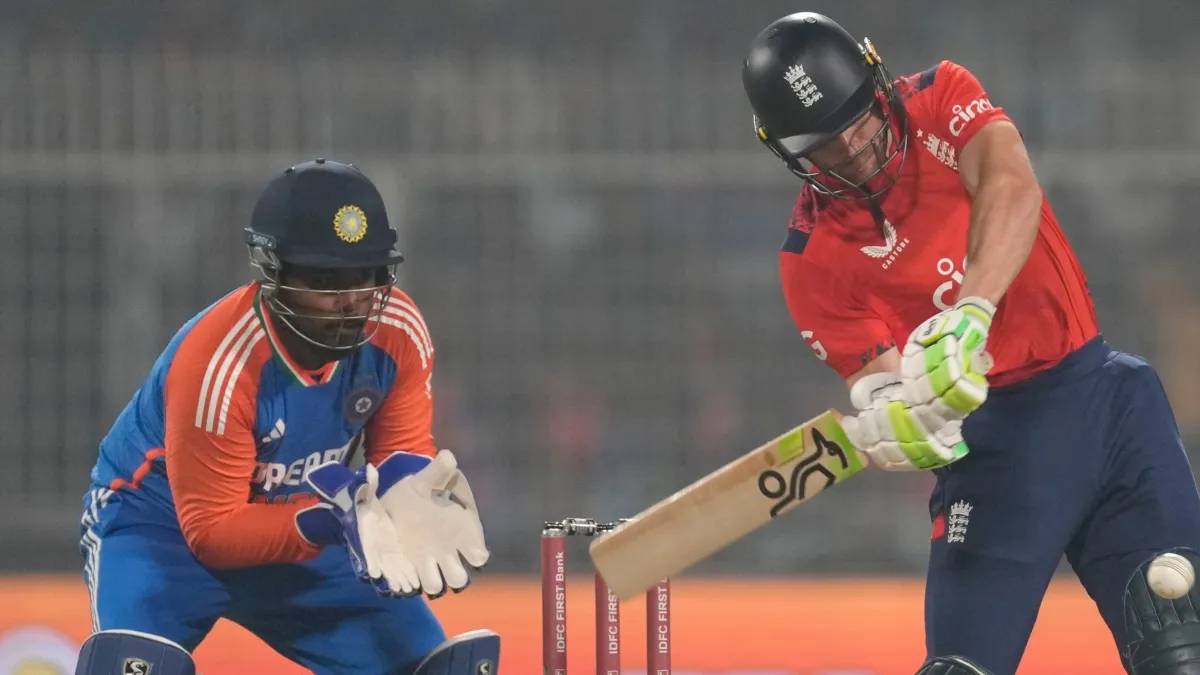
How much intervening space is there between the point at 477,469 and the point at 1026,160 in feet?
14.7

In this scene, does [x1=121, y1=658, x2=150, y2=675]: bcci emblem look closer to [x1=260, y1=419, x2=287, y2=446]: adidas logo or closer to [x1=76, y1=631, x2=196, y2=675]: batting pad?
Result: [x1=76, y1=631, x2=196, y2=675]: batting pad

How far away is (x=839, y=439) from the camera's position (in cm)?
289

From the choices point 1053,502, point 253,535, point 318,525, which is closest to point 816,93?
point 1053,502

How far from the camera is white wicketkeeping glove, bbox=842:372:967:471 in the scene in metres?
2.73

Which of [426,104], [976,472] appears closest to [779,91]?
[976,472]

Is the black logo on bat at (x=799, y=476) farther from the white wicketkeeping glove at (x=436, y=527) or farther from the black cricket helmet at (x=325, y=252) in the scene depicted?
the black cricket helmet at (x=325, y=252)

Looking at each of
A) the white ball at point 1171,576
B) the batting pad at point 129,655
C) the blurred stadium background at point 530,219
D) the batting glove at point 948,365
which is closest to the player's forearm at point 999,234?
the batting glove at point 948,365

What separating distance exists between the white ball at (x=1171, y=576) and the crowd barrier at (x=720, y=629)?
2.12 metres

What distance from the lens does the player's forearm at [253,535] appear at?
323 cm

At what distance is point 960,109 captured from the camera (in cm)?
313

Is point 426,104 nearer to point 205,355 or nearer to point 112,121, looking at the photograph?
point 112,121

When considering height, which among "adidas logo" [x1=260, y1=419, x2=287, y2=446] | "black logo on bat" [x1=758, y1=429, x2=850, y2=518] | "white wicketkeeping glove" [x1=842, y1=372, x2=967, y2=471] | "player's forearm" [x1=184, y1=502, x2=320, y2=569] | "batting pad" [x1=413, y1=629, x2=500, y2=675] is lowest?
"batting pad" [x1=413, y1=629, x2=500, y2=675]

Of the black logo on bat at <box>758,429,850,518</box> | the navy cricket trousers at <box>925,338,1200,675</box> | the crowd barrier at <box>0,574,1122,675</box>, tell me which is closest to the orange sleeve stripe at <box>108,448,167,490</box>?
the black logo on bat at <box>758,429,850,518</box>

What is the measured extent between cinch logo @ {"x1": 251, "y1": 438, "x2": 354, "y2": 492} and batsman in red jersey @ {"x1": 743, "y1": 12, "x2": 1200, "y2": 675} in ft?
3.55
